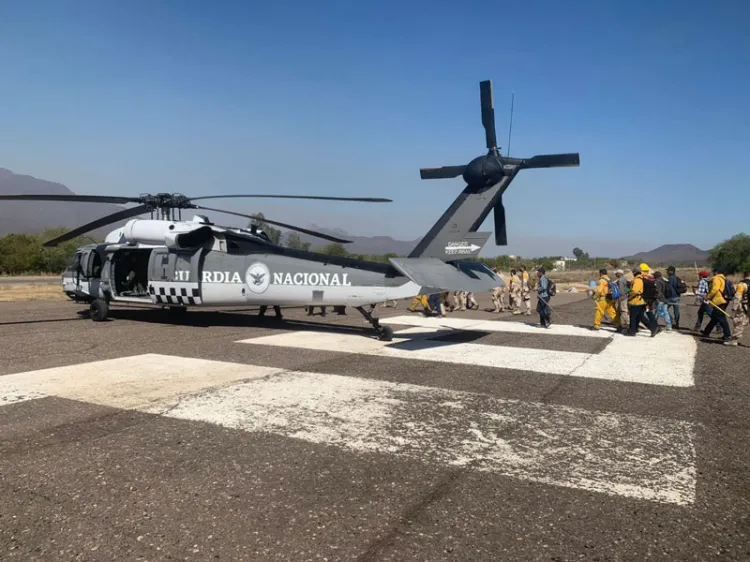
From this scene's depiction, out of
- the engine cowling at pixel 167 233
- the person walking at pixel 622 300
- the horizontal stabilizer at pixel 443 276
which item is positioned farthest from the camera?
the person walking at pixel 622 300

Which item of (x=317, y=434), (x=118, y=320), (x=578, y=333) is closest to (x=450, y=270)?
(x=578, y=333)

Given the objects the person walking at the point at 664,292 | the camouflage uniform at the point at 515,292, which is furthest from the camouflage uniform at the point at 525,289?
the person walking at the point at 664,292

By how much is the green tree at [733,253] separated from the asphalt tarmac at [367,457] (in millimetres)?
72106

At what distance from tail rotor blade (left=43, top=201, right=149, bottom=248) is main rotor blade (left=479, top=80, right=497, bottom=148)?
356 inches

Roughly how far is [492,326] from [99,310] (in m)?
10.9

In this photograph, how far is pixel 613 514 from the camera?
360cm

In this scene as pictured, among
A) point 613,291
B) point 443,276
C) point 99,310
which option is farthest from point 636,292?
point 99,310

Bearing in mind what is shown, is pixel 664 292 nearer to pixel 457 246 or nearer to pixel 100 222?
Answer: pixel 457 246

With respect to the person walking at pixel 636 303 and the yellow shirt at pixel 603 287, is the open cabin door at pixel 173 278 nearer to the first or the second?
the yellow shirt at pixel 603 287

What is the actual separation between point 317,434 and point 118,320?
1147cm

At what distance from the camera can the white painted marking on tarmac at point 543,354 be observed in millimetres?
8562

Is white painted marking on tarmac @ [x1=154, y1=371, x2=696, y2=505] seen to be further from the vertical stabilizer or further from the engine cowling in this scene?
the engine cowling

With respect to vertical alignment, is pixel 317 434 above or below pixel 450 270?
below

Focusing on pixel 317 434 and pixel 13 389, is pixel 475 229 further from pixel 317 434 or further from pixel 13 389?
pixel 13 389
